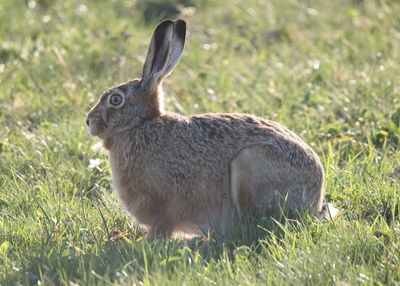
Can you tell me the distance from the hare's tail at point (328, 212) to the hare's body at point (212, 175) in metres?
0.06

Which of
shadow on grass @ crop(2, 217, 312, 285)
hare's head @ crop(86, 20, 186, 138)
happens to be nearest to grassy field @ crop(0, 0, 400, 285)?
shadow on grass @ crop(2, 217, 312, 285)

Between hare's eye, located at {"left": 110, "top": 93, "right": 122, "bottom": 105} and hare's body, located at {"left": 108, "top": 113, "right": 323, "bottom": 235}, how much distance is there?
0.31m

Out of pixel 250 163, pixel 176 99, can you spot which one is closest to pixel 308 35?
pixel 176 99

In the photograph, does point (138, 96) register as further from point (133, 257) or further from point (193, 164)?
point (133, 257)

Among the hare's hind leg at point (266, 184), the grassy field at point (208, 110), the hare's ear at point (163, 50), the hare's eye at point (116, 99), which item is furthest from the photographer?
the hare's eye at point (116, 99)

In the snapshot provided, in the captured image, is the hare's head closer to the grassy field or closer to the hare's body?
the hare's body

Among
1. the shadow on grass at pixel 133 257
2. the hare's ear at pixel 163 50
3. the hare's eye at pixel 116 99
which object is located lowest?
the shadow on grass at pixel 133 257

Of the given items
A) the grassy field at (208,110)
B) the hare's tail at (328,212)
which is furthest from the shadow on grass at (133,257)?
the hare's tail at (328,212)

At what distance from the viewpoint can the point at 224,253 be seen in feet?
13.4

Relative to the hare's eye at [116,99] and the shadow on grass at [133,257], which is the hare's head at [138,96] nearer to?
the hare's eye at [116,99]

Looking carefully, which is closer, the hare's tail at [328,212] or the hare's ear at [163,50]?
the hare's tail at [328,212]

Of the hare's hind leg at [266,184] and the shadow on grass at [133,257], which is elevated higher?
the hare's hind leg at [266,184]

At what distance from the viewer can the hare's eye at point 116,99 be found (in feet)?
16.8

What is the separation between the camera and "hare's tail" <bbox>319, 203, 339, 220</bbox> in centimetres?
477
